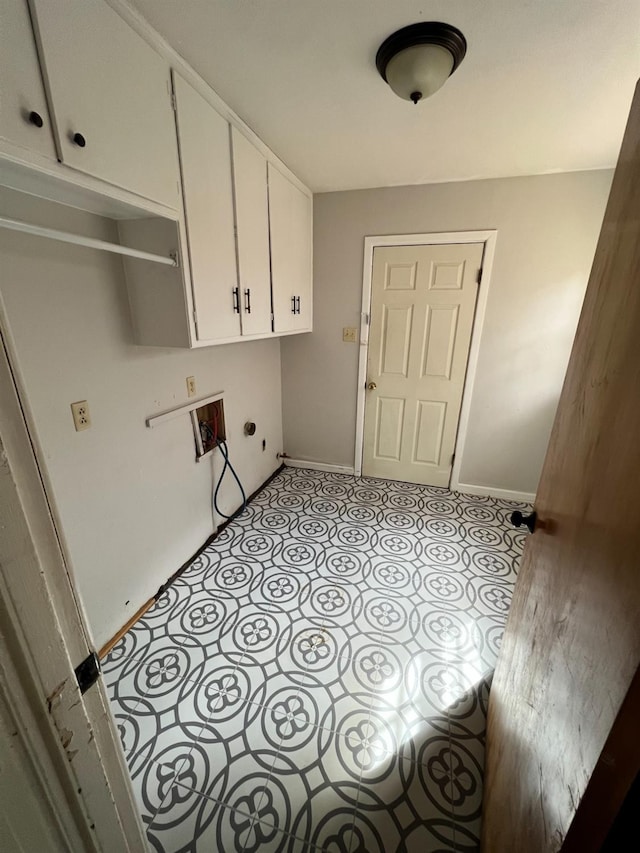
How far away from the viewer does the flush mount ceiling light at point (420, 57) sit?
108 cm

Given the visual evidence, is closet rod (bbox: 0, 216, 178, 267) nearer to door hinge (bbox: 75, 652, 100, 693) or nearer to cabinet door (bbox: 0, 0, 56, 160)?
cabinet door (bbox: 0, 0, 56, 160)

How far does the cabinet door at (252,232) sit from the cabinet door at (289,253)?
3.9 inches

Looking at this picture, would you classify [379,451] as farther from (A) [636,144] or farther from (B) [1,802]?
(B) [1,802]

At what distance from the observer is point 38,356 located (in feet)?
3.76

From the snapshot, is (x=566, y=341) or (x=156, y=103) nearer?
(x=156, y=103)

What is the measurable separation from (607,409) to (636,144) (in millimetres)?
556

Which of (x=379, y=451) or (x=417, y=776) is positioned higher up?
(x=379, y=451)

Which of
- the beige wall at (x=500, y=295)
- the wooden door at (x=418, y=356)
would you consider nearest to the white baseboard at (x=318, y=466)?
the wooden door at (x=418, y=356)

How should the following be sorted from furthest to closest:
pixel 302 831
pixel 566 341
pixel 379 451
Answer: pixel 379 451, pixel 566 341, pixel 302 831

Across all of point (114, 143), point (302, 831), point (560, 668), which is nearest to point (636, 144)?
point (560, 668)

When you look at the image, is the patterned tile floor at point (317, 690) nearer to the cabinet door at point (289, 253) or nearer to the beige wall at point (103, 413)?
the beige wall at point (103, 413)

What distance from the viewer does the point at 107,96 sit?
978mm

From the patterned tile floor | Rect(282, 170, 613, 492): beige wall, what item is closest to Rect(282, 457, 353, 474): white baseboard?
Rect(282, 170, 613, 492): beige wall

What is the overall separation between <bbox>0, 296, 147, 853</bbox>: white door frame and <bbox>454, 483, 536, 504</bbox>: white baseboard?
9.21 ft
